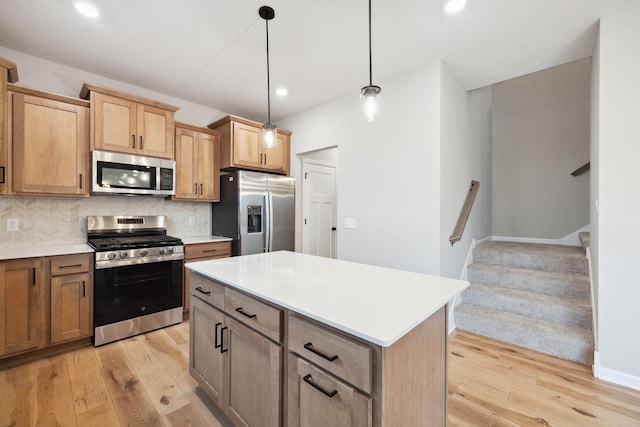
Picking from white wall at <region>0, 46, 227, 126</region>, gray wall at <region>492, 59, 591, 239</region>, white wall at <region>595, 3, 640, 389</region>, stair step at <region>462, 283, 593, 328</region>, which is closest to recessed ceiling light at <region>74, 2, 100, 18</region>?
white wall at <region>0, 46, 227, 126</region>

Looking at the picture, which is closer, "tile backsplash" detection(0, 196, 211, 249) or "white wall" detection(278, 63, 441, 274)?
"tile backsplash" detection(0, 196, 211, 249)

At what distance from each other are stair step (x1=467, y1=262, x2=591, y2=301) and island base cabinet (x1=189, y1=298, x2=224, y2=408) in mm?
3014

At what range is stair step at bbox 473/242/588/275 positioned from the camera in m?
3.03

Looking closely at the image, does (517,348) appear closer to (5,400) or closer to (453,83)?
(453,83)

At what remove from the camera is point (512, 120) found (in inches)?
176

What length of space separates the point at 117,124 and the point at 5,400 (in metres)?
2.39

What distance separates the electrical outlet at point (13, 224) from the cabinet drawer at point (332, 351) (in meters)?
3.09

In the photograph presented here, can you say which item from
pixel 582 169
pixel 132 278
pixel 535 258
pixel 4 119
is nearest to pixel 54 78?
pixel 4 119

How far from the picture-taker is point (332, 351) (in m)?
1.01

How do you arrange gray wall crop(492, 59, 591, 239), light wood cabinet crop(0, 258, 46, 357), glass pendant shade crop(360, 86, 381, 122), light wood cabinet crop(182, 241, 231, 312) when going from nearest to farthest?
glass pendant shade crop(360, 86, 381, 122)
light wood cabinet crop(0, 258, 46, 357)
light wood cabinet crop(182, 241, 231, 312)
gray wall crop(492, 59, 591, 239)

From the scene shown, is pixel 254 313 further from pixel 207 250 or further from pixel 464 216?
pixel 464 216

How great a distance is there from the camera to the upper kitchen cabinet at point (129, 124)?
8.96 ft

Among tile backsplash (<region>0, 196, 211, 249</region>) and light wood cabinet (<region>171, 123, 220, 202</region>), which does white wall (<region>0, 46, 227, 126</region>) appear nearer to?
light wood cabinet (<region>171, 123, 220, 202</region>)

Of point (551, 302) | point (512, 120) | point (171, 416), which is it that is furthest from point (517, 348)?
point (512, 120)
